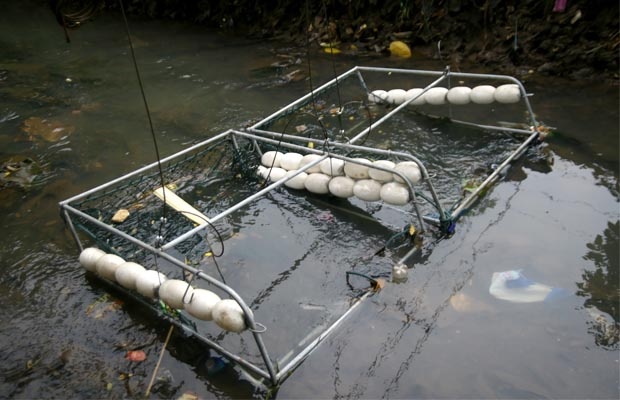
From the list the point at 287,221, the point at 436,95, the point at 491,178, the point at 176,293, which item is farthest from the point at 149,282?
the point at 436,95

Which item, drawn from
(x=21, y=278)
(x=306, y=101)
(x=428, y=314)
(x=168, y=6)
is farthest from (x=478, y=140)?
(x=168, y=6)

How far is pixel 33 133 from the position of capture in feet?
27.1

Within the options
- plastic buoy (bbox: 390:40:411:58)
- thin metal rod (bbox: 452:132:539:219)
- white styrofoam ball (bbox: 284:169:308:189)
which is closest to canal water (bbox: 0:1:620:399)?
thin metal rod (bbox: 452:132:539:219)

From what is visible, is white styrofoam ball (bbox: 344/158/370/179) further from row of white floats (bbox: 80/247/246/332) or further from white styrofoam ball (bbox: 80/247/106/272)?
white styrofoam ball (bbox: 80/247/106/272)

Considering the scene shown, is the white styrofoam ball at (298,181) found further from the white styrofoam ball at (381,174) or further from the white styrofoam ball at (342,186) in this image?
the white styrofoam ball at (381,174)

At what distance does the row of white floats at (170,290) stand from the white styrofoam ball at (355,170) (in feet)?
6.86

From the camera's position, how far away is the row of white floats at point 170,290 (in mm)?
3650

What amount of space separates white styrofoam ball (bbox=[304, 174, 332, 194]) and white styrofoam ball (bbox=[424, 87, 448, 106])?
2.19 meters

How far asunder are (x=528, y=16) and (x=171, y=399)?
27.6 feet

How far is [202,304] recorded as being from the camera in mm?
3822

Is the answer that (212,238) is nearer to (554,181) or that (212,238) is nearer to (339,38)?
(554,181)

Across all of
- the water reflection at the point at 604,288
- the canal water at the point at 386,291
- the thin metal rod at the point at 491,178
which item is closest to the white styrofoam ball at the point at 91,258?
the canal water at the point at 386,291

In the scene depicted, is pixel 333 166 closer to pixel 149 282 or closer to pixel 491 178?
pixel 491 178

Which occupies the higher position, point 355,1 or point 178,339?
point 355,1
